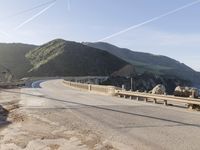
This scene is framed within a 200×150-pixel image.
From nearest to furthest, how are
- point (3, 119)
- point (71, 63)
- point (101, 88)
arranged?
point (3, 119) < point (101, 88) < point (71, 63)

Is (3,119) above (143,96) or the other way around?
the other way around

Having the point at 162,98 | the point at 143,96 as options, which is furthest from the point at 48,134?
the point at 143,96

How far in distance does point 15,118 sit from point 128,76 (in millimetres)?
126099

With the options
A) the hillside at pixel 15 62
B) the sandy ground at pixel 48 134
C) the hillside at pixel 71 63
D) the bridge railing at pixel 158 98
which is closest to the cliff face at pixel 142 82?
the hillside at pixel 71 63

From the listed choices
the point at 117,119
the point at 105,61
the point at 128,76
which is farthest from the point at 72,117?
the point at 105,61

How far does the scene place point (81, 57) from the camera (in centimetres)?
18725

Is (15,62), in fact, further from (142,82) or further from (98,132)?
(98,132)

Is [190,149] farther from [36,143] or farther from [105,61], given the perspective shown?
[105,61]

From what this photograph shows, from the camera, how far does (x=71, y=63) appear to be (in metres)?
174

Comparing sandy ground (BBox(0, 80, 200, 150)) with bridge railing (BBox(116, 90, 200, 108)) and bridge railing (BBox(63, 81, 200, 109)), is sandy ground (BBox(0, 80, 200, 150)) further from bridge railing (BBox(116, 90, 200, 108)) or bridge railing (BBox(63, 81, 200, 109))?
bridge railing (BBox(63, 81, 200, 109))

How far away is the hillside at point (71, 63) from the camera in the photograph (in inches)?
6379

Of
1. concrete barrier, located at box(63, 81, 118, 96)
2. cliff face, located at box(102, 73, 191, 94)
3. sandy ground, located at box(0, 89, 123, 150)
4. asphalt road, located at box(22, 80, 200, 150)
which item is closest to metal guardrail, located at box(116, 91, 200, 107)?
concrete barrier, located at box(63, 81, 118, 96)

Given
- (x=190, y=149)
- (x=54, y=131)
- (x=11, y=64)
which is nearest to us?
(x=190, y=149)

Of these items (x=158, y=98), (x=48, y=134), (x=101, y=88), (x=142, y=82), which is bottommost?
(x=48, y=134)
